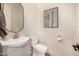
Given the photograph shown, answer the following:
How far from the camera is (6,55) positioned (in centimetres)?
121

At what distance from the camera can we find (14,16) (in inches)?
49.0

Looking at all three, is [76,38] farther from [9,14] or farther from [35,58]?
[9,14]

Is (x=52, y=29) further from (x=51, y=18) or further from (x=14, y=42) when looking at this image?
(x=14, y=42)

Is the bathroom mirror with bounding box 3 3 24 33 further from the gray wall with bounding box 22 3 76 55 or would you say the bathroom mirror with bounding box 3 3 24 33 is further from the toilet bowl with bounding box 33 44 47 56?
the toilet bowl with bounding box 33 44 47 56

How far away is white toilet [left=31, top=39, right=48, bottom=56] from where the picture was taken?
4.05 feet

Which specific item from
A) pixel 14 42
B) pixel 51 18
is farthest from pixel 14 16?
pixel 51 18

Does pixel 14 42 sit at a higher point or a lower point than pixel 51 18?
lower

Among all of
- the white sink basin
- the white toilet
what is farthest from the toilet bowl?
the white sink basin

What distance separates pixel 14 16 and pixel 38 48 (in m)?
0.37

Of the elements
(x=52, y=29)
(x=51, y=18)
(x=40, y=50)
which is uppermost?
(x=51, y=18)

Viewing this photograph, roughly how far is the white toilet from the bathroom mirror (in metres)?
0.18

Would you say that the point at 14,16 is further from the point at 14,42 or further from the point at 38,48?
the point at 38,48

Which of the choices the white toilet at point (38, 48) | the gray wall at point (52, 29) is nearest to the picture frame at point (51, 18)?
the gray wall at point (52, 29)

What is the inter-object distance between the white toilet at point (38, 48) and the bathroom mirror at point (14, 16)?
0.18m
